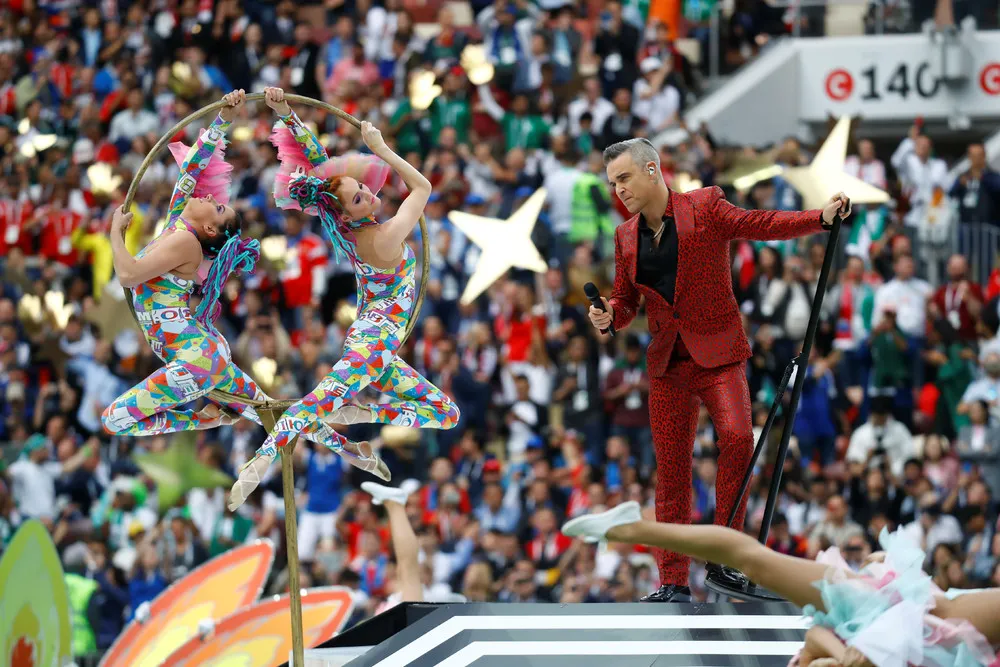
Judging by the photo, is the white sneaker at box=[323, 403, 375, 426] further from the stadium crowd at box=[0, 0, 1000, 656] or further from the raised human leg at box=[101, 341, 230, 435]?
the stadium crowd at box=[0, 0, 1000, 656]

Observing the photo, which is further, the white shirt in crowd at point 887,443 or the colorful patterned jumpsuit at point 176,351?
the white shirt in crowd at point 887,443

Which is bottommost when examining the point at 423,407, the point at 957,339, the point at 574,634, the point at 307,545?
the point at 307,545

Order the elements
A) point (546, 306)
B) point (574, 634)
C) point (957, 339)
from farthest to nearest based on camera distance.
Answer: point (546, 306)
point (957, 339)
point (574, 634)

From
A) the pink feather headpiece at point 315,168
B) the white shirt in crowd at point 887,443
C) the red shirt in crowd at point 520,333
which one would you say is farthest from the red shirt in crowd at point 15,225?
the pink feather headpiece at point 315,168

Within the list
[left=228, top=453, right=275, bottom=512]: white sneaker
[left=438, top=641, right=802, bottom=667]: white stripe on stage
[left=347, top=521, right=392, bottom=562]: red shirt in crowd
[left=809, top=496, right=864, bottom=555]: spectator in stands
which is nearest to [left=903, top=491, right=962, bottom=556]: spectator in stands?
[left=809, top=496, right=864, bottom=555]: spectator in stands

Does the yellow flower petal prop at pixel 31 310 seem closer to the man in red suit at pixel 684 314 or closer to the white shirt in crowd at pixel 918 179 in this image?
the white shirt in crowd at pixel 918 179

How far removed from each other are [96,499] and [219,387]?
6165 mm

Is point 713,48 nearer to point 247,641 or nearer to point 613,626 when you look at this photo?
point 247,641

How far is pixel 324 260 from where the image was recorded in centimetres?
1309

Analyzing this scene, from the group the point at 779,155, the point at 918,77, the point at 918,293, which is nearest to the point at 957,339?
the point at 918,293

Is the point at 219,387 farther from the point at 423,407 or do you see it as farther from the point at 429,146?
the point at 429,146

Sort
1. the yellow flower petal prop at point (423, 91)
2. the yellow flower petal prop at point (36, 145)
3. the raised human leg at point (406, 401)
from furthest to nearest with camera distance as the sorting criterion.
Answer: the yellow flower petal prop at point (36, 145), the yellow flower petal prop at point (423, 91), the raised human leg at point (406, 401)

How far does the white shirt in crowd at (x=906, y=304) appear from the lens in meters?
11.7

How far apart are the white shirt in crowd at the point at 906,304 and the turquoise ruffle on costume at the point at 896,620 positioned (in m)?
6.69
